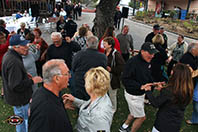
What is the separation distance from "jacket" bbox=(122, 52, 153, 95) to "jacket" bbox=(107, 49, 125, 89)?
64 centimetres

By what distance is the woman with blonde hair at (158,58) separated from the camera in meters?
4.59

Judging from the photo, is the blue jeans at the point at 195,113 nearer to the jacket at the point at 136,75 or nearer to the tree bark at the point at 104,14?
the jacket at the point at 136,75

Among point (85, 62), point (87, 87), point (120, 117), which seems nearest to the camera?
point (87, 87)

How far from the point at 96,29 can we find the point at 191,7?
28.5 m

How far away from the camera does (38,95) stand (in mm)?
1780

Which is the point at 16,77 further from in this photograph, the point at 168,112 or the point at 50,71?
the point at 168,112

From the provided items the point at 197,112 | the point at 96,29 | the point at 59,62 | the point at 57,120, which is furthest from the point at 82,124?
the point at 96,29

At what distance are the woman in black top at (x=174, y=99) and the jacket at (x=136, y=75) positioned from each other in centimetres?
49

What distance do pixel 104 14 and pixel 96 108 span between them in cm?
572

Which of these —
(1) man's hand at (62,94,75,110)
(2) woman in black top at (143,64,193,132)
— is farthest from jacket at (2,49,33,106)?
(2) woman in black top at (143,64,193,132)

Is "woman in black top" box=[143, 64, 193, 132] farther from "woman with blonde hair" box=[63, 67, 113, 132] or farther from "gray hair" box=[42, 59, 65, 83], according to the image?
"gray hair" box=[42, 59, 65, 83]

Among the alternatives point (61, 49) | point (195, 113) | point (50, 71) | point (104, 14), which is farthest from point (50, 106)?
point (104, 14)

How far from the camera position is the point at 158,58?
15.4ft

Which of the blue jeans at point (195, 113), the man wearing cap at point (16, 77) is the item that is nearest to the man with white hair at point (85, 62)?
the man wearing cap at point (16, 77)
